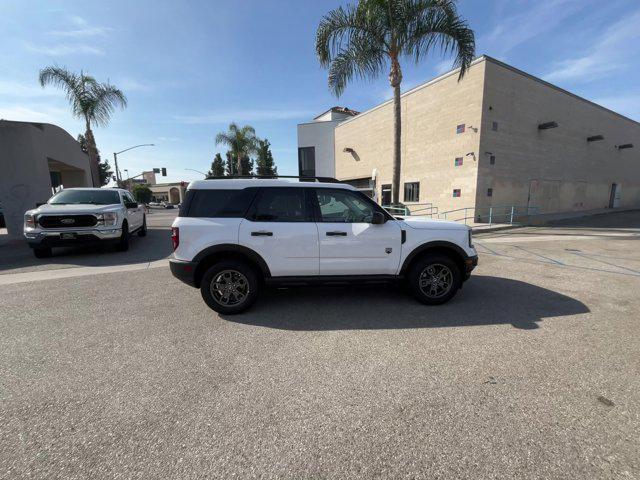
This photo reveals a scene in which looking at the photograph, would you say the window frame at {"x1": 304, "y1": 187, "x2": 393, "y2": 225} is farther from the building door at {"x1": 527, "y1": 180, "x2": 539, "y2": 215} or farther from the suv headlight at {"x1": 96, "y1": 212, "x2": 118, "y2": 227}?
the building door at {"x1": 527, "y1": 180, "x2": 539, "y2": 215}

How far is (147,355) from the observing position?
3.15m

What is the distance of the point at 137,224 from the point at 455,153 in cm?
1638

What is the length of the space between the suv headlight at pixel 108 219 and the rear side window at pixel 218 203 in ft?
17.3

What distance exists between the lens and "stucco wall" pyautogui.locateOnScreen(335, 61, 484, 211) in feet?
51.6

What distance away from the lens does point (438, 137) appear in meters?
17.7

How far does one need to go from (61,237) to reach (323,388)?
8217 millimetres

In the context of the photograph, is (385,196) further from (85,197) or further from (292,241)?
(292,241)

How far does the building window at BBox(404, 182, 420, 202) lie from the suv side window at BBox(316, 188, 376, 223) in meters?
16.9

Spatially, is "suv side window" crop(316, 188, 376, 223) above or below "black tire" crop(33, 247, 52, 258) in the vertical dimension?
above

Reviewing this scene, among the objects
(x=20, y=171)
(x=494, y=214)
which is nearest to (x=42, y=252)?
(x=20, y=171)

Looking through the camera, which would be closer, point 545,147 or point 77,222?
point 77,222

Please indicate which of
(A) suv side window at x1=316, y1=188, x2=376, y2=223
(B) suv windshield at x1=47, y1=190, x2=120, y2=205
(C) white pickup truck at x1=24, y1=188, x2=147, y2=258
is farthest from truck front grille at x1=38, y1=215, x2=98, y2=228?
(A) suv side window at x1=316, y1=188, x2=376, y2=223

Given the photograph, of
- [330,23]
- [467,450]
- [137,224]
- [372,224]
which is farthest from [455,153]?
[467,450]

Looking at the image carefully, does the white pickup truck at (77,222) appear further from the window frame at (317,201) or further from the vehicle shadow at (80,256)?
the window frame at (317,201)
